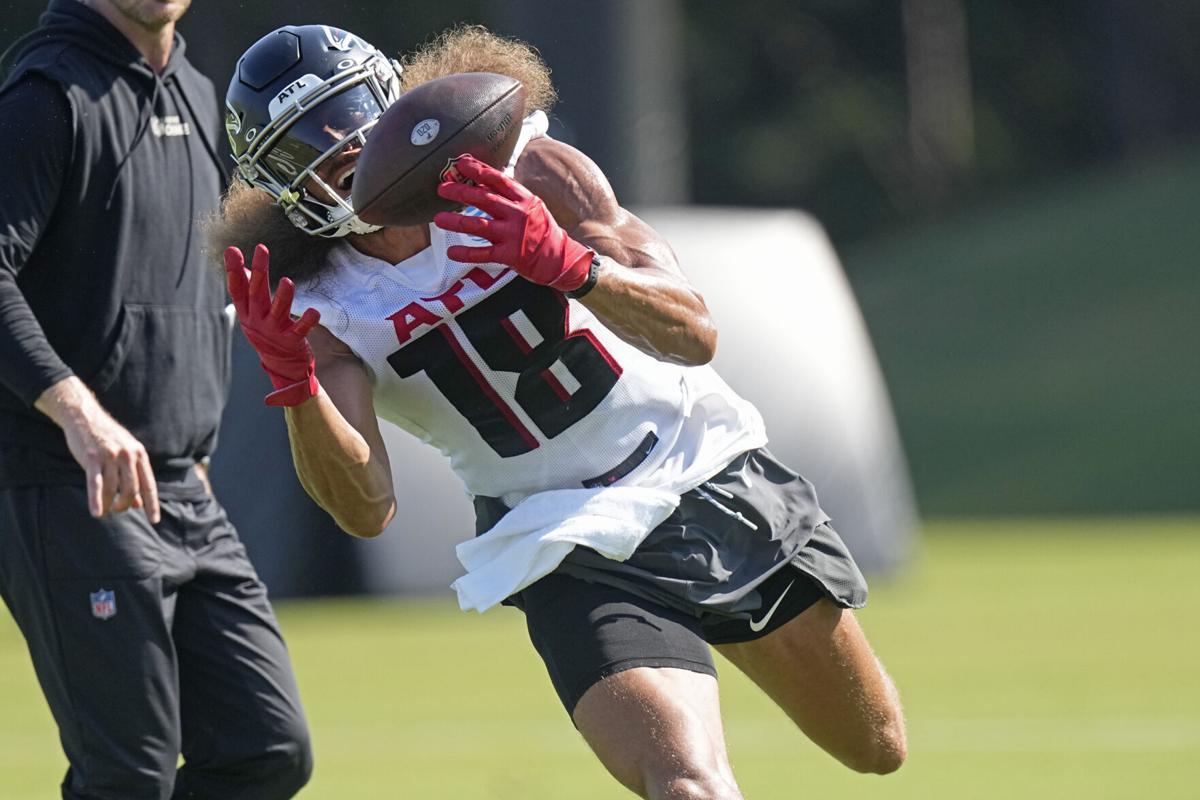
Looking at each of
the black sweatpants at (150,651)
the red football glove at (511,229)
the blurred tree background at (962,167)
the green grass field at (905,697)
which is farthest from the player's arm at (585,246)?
the green grass field at (905,697)

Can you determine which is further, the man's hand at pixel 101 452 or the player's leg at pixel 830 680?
the player's leg at pixel 830 680

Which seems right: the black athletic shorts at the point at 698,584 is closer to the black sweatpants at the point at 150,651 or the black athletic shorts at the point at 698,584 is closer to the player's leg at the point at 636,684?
the player's leg at the point at 636,684

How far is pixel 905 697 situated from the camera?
9055 mm

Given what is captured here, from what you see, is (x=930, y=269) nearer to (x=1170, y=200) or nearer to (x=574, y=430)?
(x=1170, y=200)

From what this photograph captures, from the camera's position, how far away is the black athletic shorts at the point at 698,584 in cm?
449

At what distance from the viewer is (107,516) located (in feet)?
16.6

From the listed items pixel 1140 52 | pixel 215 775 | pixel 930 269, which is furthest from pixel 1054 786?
pixel 1140 52

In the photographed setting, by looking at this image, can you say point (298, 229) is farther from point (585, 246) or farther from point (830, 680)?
point (830, 680)

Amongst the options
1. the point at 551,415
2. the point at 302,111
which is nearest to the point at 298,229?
the point at 302,111

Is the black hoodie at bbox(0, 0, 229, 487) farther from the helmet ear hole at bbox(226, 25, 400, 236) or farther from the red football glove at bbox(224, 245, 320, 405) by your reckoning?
the red football glove at bbox(224, 245, 320, 405)

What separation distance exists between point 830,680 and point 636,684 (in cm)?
78

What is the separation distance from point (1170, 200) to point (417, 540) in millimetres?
18050

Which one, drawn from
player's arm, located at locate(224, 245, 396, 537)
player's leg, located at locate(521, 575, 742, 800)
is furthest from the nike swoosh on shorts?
player's arm, located at locate(224, 245, 396, 537)

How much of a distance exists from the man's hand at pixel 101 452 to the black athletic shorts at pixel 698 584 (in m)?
0.77
